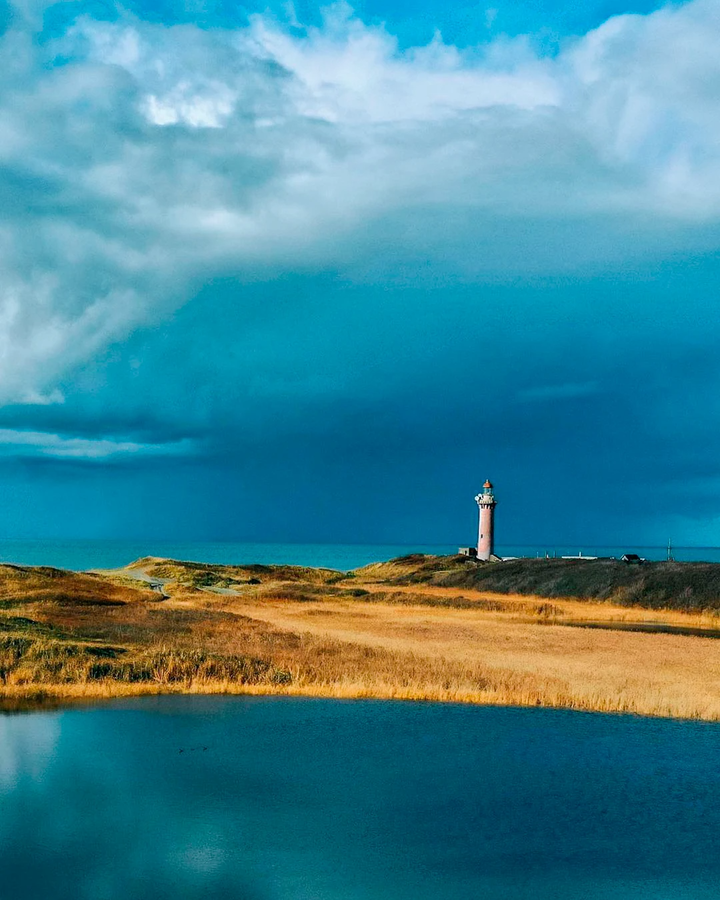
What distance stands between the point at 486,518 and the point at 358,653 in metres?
111

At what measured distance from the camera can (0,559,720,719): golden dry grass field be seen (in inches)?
1321

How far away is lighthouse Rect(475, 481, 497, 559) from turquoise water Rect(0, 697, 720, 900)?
11821 centimetres

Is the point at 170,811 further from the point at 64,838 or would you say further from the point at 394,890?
the point at 394,890

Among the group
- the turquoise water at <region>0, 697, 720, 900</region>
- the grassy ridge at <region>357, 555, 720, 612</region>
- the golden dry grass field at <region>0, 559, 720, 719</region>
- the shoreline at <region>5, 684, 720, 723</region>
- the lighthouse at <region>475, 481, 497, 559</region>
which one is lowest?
the turquoise water at <region>0, 697, 720, 900</region>

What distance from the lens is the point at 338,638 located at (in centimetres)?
5169

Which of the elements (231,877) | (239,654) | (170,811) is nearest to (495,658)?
(239,654)

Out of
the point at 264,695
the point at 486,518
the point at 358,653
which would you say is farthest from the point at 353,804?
the point at 486,518

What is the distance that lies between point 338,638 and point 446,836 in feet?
106

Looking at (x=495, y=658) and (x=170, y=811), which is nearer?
(x=170, y=811)

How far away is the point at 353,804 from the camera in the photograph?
21875 mm

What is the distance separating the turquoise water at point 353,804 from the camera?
17281 millimetres

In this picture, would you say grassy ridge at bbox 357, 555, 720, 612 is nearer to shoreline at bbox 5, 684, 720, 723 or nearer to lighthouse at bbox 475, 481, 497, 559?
lighthouse at bbox 475, 481, 497, 559

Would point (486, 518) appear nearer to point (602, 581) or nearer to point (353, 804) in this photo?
point (602, 581)

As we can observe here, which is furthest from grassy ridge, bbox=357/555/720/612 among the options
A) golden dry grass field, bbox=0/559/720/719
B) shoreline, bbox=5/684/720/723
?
shoreline, bbox=5/684/720/723
